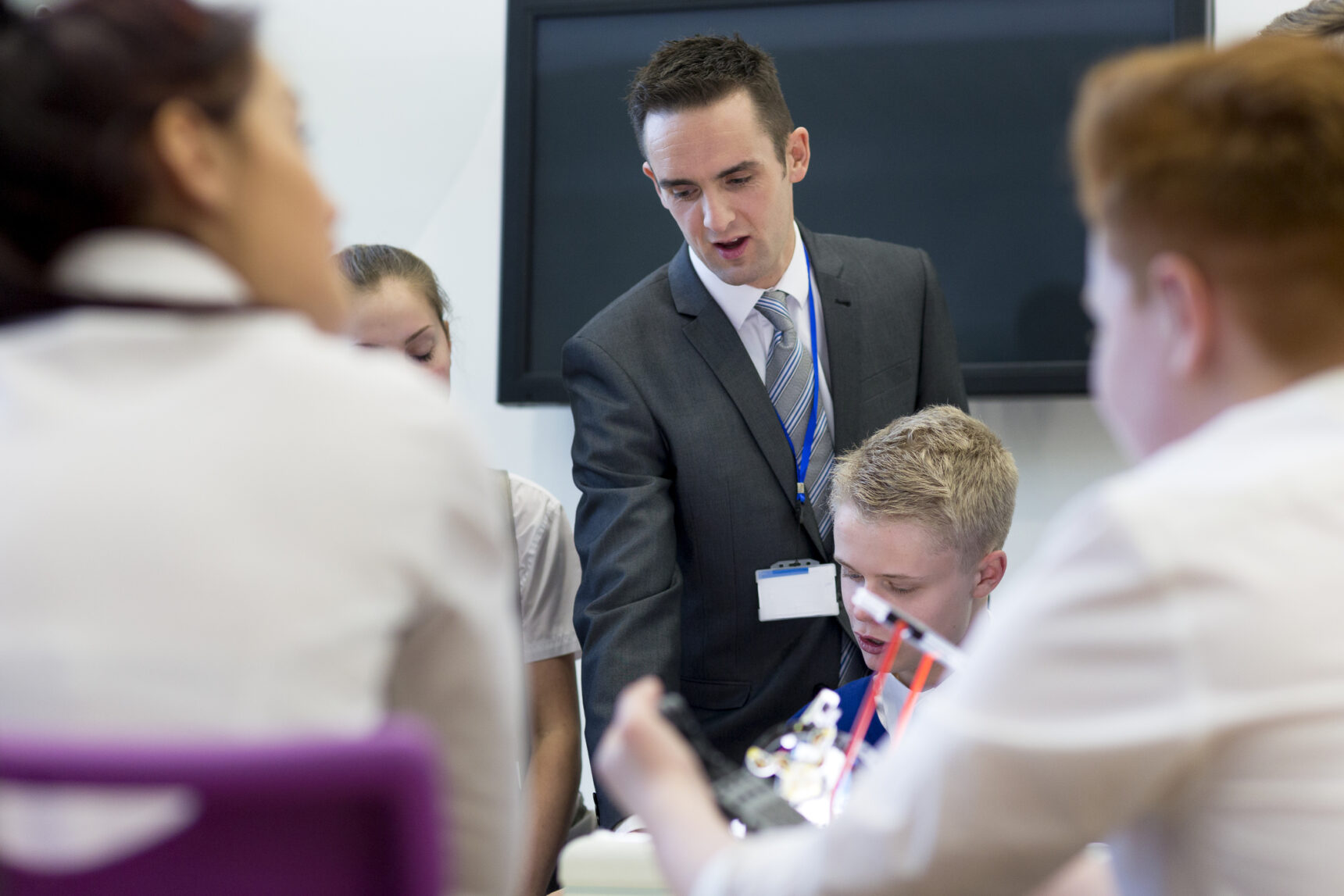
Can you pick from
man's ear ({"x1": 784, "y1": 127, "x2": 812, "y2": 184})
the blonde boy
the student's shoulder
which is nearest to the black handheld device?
the student's shoulder

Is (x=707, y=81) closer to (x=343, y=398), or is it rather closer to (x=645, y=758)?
(x=645, y=758)

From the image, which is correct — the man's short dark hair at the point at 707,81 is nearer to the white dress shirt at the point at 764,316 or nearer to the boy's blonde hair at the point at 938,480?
the white dress shirt at the point at 764,316

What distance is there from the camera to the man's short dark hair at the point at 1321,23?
182 cm

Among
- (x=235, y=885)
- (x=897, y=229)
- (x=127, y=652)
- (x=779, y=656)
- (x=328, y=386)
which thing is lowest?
(x=779, y=656)

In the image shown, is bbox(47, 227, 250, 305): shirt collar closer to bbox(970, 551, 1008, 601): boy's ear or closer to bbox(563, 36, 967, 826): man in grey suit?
bbox(563, 36, 967, 826): man in grey suit

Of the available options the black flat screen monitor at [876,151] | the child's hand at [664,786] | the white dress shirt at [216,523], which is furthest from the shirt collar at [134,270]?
the black flat screen monitor at [876,151]

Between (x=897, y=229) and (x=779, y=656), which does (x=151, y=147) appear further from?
(x=897, y=229)

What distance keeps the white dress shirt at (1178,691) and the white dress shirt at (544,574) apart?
1.65 metres

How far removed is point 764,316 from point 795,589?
20.7 inches

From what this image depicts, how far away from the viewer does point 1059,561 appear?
0.78m

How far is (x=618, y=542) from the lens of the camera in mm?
2225

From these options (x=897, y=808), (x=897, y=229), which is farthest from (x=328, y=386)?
(x=897, y=229)

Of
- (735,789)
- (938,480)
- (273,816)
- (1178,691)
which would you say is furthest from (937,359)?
(273,816)

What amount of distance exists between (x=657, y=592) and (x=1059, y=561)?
1456 mm
